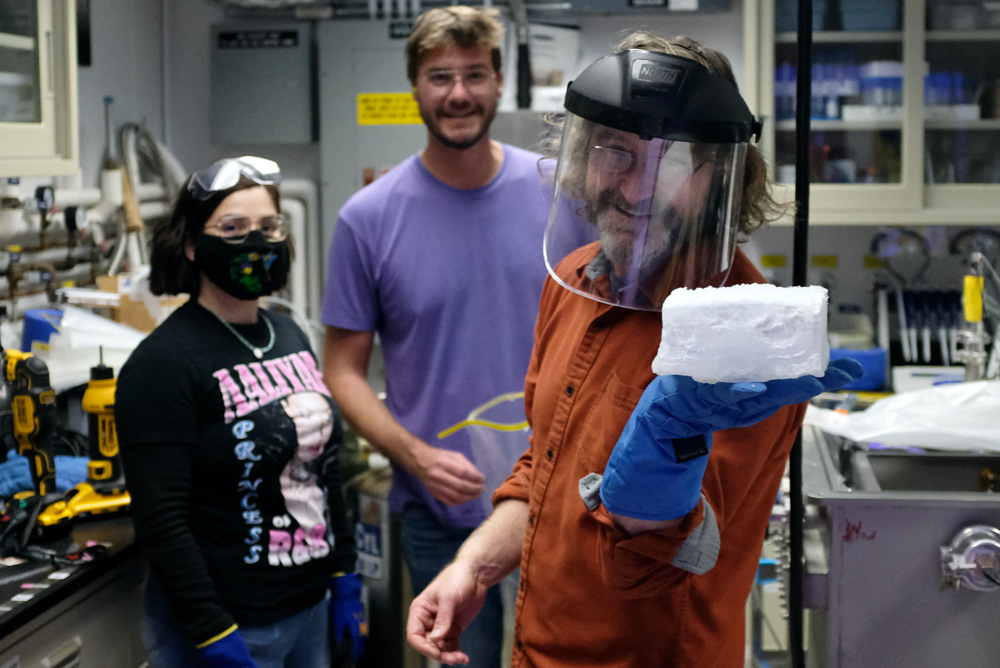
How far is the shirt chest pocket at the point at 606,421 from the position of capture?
39.7 inches

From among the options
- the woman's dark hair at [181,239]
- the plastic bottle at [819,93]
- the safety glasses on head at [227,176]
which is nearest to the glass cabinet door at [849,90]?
the plastic bottle at [819,93]

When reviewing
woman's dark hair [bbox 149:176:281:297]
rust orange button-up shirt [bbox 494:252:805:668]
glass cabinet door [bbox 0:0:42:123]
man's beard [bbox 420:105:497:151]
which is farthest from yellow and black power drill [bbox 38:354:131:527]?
rust orange button-up shirt [bbox 494:252:805:668]

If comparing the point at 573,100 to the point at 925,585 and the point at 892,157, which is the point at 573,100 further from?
the point at 892,157

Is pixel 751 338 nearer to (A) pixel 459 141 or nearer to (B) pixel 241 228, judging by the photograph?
(B) pixel 241 228

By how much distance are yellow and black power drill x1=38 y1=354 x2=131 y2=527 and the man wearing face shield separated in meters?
1.00

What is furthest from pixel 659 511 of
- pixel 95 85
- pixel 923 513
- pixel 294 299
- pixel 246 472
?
pixel 95 85

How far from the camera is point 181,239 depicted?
5.42 ft

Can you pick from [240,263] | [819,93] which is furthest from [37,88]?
[819,93]

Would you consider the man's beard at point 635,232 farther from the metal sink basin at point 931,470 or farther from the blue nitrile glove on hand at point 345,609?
the blue nitrile glove on hand at point 345,609

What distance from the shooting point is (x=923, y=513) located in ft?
4.13

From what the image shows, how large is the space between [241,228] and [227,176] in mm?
106

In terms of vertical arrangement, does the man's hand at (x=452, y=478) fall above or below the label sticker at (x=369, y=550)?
above

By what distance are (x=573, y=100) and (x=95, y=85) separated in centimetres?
264

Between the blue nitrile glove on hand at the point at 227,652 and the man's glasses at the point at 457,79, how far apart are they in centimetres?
116
